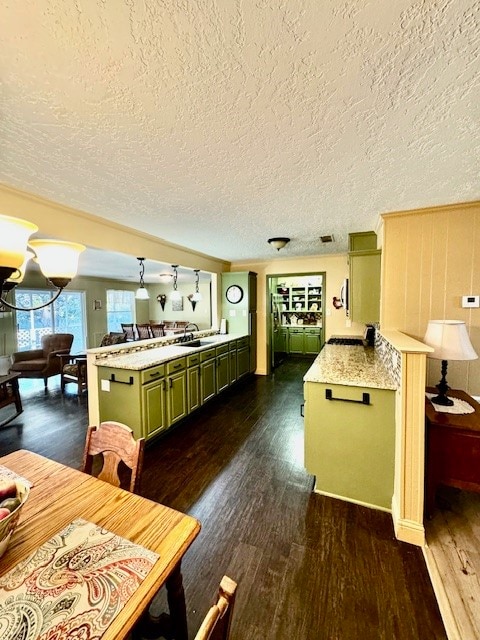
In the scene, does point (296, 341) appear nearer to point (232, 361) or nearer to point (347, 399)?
point (232, 361)

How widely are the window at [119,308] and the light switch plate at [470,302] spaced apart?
27.2 feet

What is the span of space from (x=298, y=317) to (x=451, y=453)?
19.5 ft

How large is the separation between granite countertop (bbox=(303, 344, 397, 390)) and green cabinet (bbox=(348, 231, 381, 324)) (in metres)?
0.46

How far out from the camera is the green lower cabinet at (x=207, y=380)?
3.66 metres

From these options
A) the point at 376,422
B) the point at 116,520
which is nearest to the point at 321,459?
the point at 376,422

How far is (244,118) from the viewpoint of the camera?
1278 millimetres

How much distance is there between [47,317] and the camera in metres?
6.52

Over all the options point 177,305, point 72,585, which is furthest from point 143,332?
Answer: point 72,585

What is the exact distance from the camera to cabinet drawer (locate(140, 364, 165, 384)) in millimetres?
2633

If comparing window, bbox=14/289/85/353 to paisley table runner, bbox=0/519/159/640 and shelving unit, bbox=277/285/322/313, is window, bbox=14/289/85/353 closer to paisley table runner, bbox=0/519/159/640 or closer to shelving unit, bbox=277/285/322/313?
shelving unit, bbox=277/285/322/313

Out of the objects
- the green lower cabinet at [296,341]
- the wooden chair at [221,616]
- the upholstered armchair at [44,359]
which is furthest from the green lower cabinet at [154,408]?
the green lower cabinet at [296,341]

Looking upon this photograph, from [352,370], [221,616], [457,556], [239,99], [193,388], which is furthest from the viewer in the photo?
[193,388]

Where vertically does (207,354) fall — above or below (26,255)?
below

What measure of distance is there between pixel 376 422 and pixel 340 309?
3.22 m
